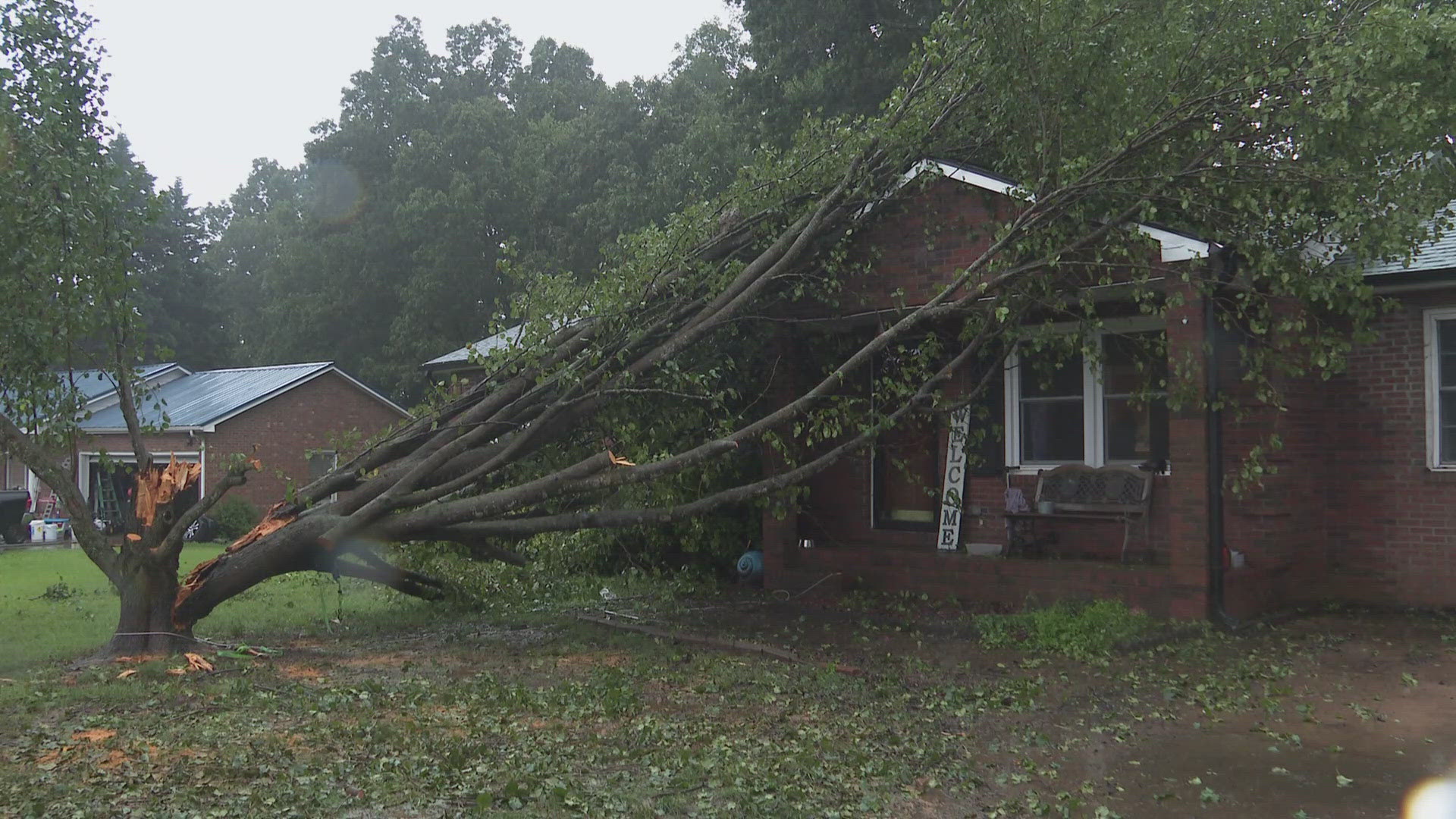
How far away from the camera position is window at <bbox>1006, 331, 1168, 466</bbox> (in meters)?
10.7

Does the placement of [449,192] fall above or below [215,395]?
above

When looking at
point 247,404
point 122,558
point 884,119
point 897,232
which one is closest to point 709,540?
point 897,232

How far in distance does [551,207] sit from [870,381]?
28267 mm

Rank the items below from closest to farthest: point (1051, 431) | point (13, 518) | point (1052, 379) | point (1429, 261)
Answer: point (1429, 261)
point (1052, 379)
point (1051, 431)
point (13, 518)

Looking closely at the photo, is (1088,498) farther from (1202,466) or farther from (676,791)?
(676,791)

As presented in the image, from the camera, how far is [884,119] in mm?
10289

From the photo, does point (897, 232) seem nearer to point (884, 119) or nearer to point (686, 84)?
point (884, 119)

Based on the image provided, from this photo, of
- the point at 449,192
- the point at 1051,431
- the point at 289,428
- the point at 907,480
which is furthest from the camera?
the point at 449,192

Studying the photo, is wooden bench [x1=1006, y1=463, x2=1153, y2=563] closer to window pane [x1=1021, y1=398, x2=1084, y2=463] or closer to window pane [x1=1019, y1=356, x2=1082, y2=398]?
window pane [x1=1021, y1=398, x2=1084, y2=463]

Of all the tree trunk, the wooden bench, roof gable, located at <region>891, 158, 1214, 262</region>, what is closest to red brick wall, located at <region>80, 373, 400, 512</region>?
the tree trunk

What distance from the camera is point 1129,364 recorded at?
11.1 meters

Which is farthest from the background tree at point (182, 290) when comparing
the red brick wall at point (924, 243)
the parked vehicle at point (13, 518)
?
the red brick wall at point (924, 243)

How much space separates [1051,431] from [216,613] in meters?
8.67

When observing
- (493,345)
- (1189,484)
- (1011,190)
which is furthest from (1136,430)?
(493,345)
